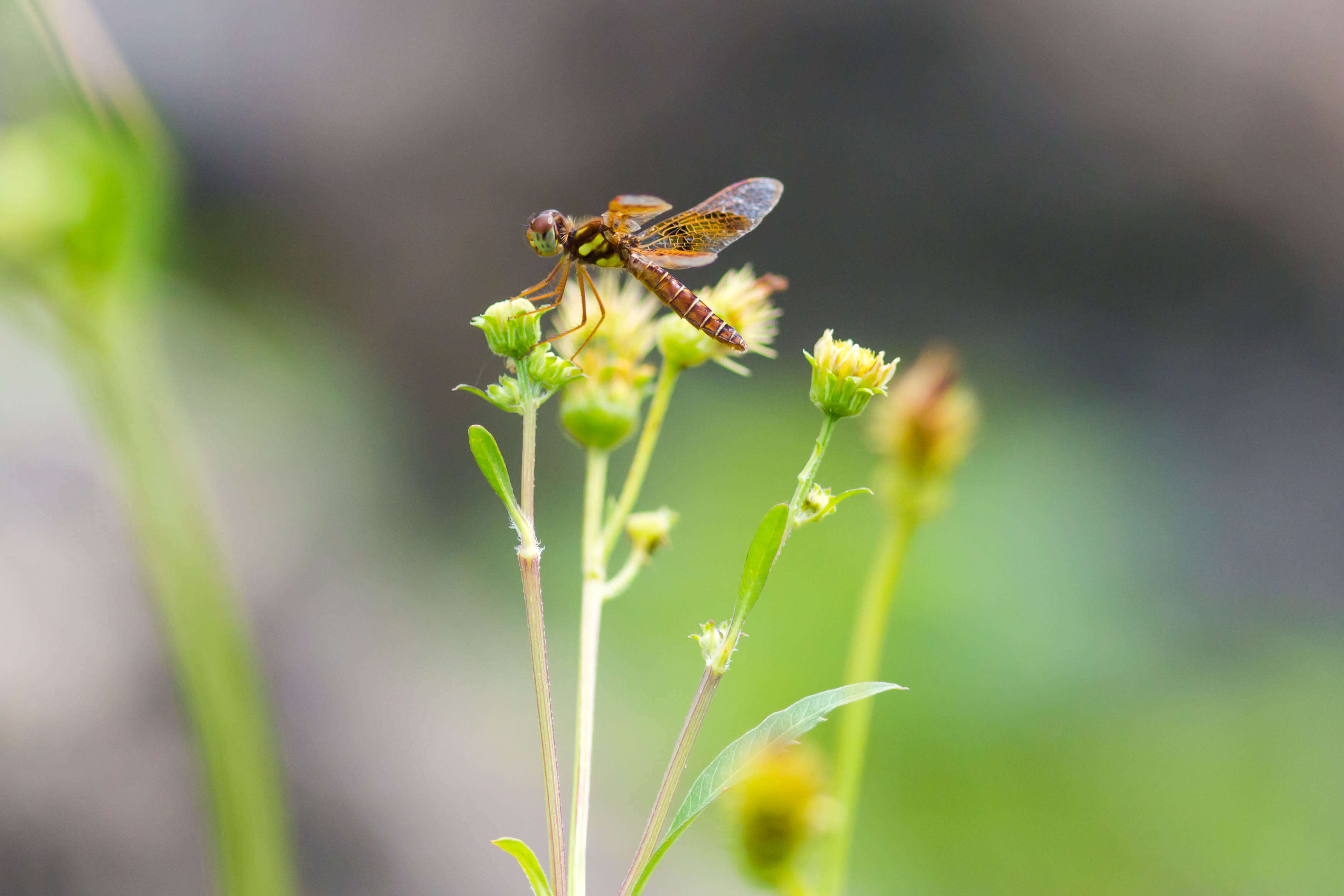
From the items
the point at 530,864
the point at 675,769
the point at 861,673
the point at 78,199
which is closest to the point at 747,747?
the point at 675,769

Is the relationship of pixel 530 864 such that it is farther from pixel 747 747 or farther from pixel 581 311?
pixel 581 311

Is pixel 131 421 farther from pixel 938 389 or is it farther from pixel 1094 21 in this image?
pixel 1094 21

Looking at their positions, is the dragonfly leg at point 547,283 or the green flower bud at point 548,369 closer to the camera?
the green flower bud at point 548,369

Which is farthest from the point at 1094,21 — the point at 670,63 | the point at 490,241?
the point at 490,241

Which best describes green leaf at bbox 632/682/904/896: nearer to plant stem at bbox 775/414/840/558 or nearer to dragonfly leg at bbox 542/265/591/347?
plant stem at bbox 775/414/840/558

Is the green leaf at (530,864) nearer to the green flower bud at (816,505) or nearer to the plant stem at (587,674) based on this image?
the plant stem at (587,674)

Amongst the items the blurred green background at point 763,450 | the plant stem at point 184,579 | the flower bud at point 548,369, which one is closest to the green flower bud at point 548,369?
the flower bud at point 548,369
